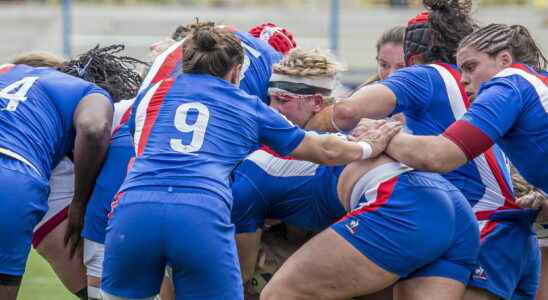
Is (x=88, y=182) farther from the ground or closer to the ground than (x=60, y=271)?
farther from the ground

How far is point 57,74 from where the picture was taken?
5090 mm

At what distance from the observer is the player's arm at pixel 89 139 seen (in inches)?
192

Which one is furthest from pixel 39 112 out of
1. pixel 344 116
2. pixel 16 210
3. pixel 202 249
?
pixel 344 116

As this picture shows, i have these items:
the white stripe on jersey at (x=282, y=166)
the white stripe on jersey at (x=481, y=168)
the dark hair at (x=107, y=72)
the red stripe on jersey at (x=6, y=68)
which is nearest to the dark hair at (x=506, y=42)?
the white stripe on jersey at (x=481, y=168)

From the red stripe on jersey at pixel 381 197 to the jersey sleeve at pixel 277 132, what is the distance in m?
0.39

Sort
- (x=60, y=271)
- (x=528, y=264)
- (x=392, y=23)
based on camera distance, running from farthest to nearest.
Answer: (x=392, y=23) → (x=60, y=271) → (x=528, y=264)

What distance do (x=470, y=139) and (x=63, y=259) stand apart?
8.23ft

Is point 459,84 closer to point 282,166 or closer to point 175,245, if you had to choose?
point 282,166

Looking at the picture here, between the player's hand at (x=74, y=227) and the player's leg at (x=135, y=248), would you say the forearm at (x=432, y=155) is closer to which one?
the player's leg at (x=135, y=248)

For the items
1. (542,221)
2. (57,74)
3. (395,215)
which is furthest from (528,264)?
(57,74)

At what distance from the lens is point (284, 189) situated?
4.63 metres

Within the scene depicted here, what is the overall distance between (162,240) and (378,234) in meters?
0.91

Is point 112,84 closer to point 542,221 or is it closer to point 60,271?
point 60,271

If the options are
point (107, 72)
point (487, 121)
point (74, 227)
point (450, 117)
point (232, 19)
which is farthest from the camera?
point (232, 19)
